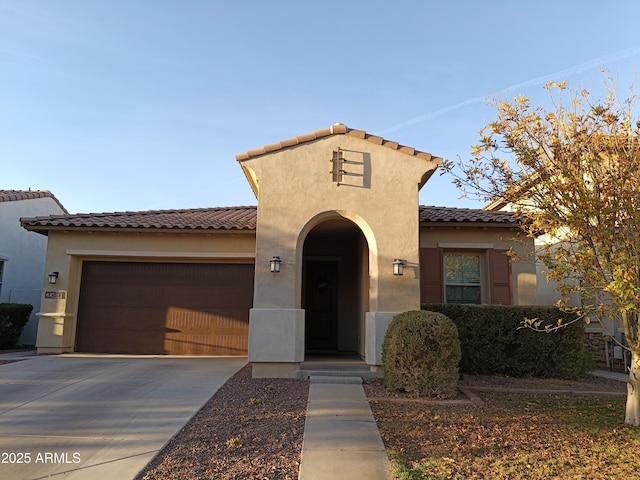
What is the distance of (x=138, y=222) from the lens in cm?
1166

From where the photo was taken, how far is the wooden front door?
12.7m

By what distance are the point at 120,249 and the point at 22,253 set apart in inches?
297

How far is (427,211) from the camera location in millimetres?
12672

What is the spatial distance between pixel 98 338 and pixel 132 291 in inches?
56.6

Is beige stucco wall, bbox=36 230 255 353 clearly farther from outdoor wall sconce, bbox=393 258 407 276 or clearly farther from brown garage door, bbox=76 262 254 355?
outdoor wall sconce, bbox=393 258 407 276

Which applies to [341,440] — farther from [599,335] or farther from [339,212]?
[599,335]

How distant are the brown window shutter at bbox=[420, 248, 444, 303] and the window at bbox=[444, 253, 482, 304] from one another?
287mm

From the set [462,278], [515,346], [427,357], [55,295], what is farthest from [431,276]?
[55,295]

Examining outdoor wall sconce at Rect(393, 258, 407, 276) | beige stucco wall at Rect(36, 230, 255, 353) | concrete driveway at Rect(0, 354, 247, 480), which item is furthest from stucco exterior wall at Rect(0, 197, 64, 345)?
outdoor wall sconce at Rect(393, 258, 407, 276)

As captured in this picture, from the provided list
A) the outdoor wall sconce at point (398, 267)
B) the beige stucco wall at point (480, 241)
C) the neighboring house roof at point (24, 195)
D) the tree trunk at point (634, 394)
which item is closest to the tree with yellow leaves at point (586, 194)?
the tree trunk at point (634, 394)

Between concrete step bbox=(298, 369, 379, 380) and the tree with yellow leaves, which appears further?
concrete step bbox=(298, 369, 379, 380)

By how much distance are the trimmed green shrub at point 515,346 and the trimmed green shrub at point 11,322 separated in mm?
11766

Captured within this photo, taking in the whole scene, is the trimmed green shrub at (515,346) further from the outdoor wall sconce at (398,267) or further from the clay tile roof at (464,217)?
the clay tile roof at (464,217)

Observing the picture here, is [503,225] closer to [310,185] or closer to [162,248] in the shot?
[310,185]
